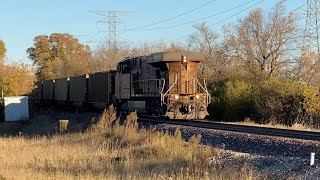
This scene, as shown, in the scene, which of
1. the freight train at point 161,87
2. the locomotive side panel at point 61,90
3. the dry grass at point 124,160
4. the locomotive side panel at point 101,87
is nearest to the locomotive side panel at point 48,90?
the locomotive side panel at point 61,90

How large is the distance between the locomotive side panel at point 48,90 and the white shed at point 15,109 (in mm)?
9234

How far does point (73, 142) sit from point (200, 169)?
26.7 feet

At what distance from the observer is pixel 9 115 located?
118 feet

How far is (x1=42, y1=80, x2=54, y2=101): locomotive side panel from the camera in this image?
45781 millimetres

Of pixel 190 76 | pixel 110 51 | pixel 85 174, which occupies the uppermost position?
pixel 110 51

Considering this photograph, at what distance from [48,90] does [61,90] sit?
598cm

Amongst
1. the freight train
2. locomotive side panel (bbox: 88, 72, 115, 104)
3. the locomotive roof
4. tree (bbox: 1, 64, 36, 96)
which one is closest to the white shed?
tree (bbox: 1, 64, 36, 96)

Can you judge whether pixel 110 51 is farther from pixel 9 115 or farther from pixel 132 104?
pixel 132 104

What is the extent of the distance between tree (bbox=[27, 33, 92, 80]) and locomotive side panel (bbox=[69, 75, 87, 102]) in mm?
33909

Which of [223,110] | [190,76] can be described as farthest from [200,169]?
[223,110]

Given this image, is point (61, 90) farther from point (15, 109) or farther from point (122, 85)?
point (122, 85)

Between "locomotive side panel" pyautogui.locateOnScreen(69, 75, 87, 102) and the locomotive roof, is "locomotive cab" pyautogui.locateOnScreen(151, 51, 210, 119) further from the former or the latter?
"locomotive side panel" pyautogui.locateOnScreen(69, 75, 87, 102)

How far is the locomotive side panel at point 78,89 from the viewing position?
35.0 metres

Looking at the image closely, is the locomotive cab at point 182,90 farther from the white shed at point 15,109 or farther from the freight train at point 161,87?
the white shed at point 15,109
